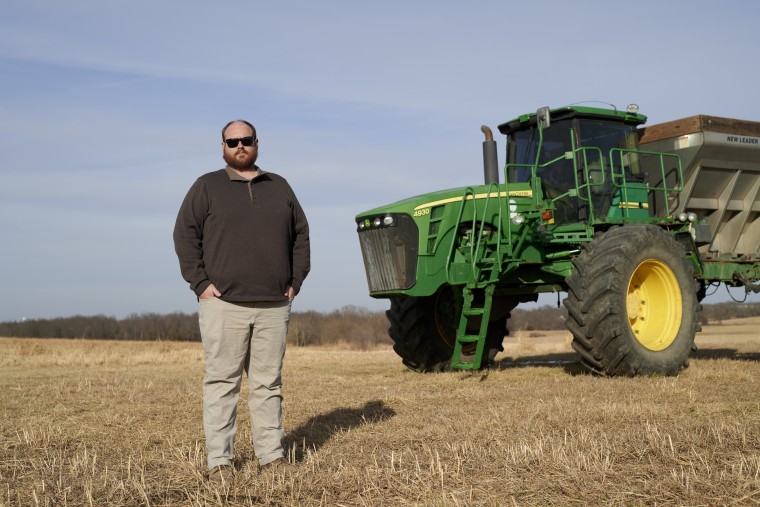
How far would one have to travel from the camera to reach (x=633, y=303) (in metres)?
10.1

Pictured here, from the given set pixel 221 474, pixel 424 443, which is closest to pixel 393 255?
pixel 424 443

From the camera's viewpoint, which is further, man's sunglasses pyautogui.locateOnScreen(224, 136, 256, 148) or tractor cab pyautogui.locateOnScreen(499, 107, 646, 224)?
tractor cab pyautogui.locateOnScreen(499, 107, 646, 224)

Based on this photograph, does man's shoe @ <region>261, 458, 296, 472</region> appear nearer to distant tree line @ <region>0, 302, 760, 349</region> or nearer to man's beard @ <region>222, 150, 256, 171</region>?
man's beard @ <region>222, 150, 256, 171</region>

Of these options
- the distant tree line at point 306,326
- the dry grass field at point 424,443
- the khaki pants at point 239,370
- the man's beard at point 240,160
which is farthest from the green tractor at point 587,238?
the distant tree line at point 306,326

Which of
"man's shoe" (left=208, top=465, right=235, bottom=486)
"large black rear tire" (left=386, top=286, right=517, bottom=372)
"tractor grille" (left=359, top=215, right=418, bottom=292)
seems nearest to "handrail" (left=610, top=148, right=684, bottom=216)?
"large black rear tire" (left=386, top=286, right=517, bottom=372)

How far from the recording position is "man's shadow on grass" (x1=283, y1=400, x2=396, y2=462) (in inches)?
225

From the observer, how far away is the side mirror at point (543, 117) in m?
10.0

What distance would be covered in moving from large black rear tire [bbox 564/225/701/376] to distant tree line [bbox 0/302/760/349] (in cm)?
1952

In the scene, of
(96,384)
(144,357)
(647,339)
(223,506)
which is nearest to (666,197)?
(647,339)

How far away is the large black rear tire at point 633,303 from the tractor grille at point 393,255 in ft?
6.40

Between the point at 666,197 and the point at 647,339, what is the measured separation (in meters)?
2.09

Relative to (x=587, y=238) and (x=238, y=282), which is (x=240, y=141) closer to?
(x=238, y=282)

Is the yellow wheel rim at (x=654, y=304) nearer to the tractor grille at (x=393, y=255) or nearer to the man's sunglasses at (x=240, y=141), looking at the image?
the tractor grille at (x=393, y=255)

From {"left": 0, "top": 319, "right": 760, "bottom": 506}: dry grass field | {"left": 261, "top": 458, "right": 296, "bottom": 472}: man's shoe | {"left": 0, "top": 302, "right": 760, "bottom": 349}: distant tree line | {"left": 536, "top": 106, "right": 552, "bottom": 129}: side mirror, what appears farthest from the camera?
{"left": 0, "top": 302, "right": 760, "bottom": 349}: distant tree line
